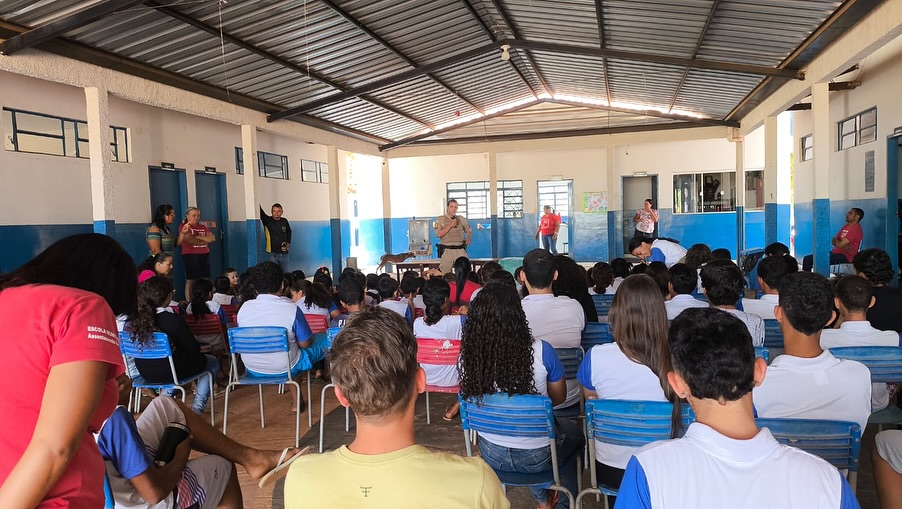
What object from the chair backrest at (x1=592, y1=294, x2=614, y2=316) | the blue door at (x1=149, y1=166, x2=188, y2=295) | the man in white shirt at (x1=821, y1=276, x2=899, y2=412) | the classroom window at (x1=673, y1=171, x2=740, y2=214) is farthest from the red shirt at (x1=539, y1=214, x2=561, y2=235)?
the man in white shirt at (x1=821, y1=276, x2=899, y2=412)

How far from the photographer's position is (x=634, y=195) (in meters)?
15.5

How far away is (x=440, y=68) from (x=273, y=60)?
113 inches

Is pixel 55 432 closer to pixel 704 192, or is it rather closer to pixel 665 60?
pixel 665 60

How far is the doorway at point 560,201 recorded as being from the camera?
1580 centimetres

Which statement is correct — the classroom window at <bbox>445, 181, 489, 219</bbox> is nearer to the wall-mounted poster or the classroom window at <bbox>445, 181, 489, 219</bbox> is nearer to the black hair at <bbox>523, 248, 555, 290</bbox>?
the wall-mounted poster

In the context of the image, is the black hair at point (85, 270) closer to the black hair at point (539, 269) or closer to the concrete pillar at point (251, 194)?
the black hair at point (539, 269)

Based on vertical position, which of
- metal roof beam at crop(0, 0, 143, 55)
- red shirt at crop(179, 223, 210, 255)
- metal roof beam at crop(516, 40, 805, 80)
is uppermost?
metal roof beam at crop(516, 40, 805, 80)

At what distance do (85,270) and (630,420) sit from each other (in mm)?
1743

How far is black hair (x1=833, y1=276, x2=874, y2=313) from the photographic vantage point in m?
2.92

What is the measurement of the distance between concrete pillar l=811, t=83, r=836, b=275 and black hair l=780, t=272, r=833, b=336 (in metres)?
5.83

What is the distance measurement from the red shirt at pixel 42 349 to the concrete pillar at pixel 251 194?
8.13 meters

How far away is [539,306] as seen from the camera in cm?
351

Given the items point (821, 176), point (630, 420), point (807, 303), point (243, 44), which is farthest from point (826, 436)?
point (243, 44)

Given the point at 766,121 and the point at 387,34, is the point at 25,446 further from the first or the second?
the point at 766,121
